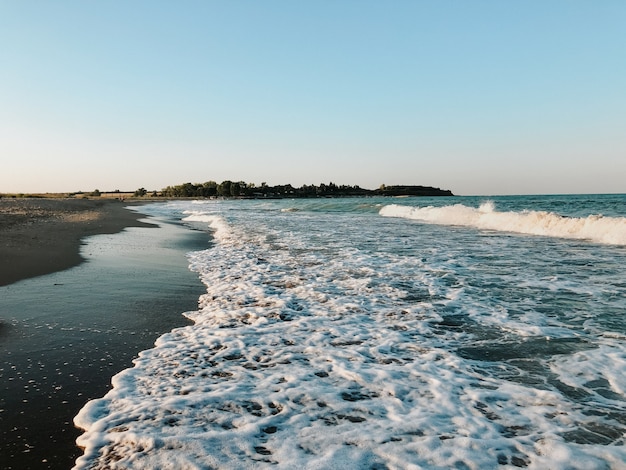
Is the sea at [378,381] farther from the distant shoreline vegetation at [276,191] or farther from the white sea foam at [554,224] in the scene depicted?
the distant shoreline vegetation at [276,191]

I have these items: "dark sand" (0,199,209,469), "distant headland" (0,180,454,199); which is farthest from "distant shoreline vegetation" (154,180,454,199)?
"dark sand" (0,199,209,469)

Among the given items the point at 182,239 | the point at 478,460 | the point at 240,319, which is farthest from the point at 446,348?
the point at 182,239

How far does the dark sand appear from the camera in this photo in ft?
10.4

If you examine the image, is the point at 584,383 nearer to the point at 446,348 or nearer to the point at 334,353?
the point at 446,348

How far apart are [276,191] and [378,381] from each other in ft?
550

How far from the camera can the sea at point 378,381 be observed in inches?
119

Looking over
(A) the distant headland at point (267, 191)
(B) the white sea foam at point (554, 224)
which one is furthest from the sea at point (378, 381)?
(A) the distant headland at point (267, 191)

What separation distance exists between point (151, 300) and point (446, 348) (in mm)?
4740

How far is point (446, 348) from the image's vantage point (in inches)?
201

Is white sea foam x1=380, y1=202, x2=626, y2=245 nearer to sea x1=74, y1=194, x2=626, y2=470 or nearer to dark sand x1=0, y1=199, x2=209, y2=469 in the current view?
sea x1=74, y1=194, x2=626, y2=470

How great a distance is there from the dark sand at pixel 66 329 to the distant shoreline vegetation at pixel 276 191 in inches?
5855

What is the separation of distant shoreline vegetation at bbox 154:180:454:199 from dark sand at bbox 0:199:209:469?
148729 mm

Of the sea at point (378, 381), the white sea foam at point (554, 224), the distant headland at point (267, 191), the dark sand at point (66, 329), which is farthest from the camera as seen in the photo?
the distant headland at point (267, 191)

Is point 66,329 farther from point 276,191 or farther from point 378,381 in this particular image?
point 276,191
